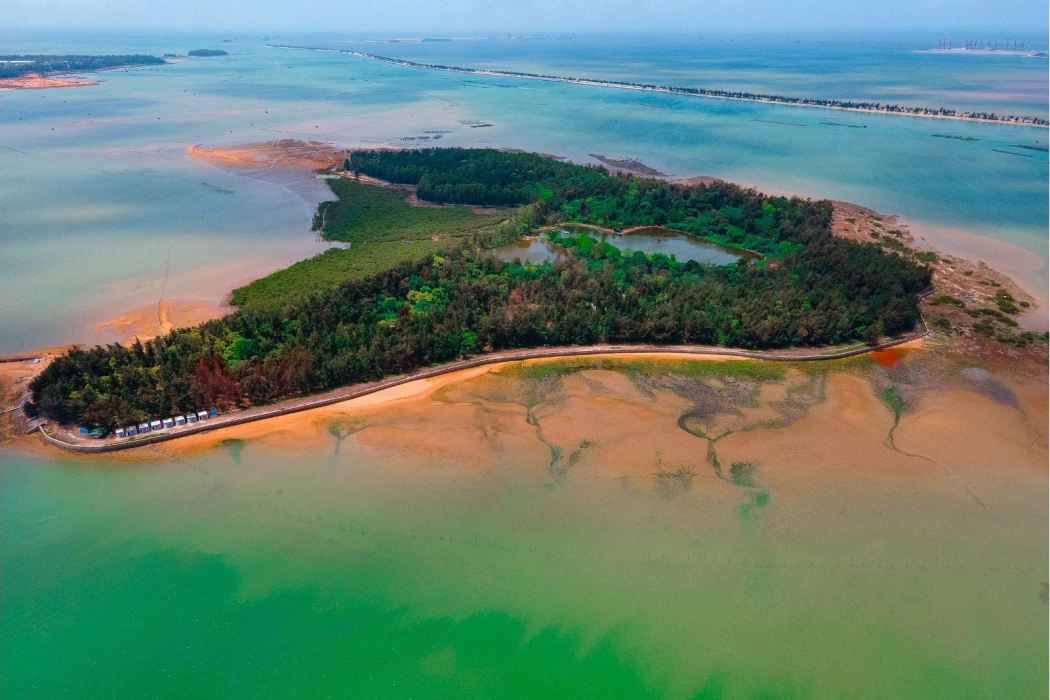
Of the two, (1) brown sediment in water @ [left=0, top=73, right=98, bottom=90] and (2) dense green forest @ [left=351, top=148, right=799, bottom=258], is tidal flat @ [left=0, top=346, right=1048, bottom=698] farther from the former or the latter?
(1) brown sediment in water @ [left=0, top=73, right=98, bottom=90]

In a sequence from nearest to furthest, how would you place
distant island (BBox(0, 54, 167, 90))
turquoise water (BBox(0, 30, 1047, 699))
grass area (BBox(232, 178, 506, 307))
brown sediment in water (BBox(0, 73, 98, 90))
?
turquoise water (BBox(0, 30, 1047, 699)) < grass area (BBox(232, 178, 506, 307)) < brown sediment in water (BBox(0, 73, 98, 90)) < distant island (BBox(0, 54, 167, 90))

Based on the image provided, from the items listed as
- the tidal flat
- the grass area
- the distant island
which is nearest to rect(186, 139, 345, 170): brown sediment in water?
the grass area

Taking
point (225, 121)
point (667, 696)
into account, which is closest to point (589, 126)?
point (225, 121)

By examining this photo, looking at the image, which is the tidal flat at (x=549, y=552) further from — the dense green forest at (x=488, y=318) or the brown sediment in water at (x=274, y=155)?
the brown sediment in water at (x=274, y=155)

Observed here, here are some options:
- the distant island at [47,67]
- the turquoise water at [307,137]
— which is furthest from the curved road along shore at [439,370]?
the distant island at [47,67]

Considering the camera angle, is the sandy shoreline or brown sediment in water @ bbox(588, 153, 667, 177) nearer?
the sandy shoreline

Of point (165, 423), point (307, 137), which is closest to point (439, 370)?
point (165, 423)
